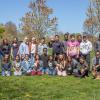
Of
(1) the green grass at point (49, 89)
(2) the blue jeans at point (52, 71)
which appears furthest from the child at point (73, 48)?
(1) the green grass at point (49, 89)

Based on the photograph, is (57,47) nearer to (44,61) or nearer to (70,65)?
(44,61)

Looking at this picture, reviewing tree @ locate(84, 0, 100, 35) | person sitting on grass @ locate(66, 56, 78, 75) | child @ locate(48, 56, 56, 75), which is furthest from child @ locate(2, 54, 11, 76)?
tree @ locate(84, 0, 100, 35)

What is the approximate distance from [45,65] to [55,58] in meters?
0.61

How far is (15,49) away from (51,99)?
28.8ft

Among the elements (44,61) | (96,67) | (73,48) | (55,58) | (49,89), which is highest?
(73,48)

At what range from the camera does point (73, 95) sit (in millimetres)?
12180

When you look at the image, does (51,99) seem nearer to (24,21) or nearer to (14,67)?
(14,67)

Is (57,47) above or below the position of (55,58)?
above

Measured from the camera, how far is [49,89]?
43.8 ft

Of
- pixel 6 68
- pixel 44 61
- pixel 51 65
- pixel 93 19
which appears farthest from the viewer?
pixel 93 19

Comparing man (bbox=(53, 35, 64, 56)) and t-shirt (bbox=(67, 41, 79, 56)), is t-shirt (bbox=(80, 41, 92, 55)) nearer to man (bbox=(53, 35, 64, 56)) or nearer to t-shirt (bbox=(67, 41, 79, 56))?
t-shirt (bbox=(67, 41, 79, 56))

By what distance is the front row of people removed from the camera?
58.2ft

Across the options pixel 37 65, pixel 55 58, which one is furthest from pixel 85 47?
pixel 37 65

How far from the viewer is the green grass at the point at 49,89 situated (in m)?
11.8
